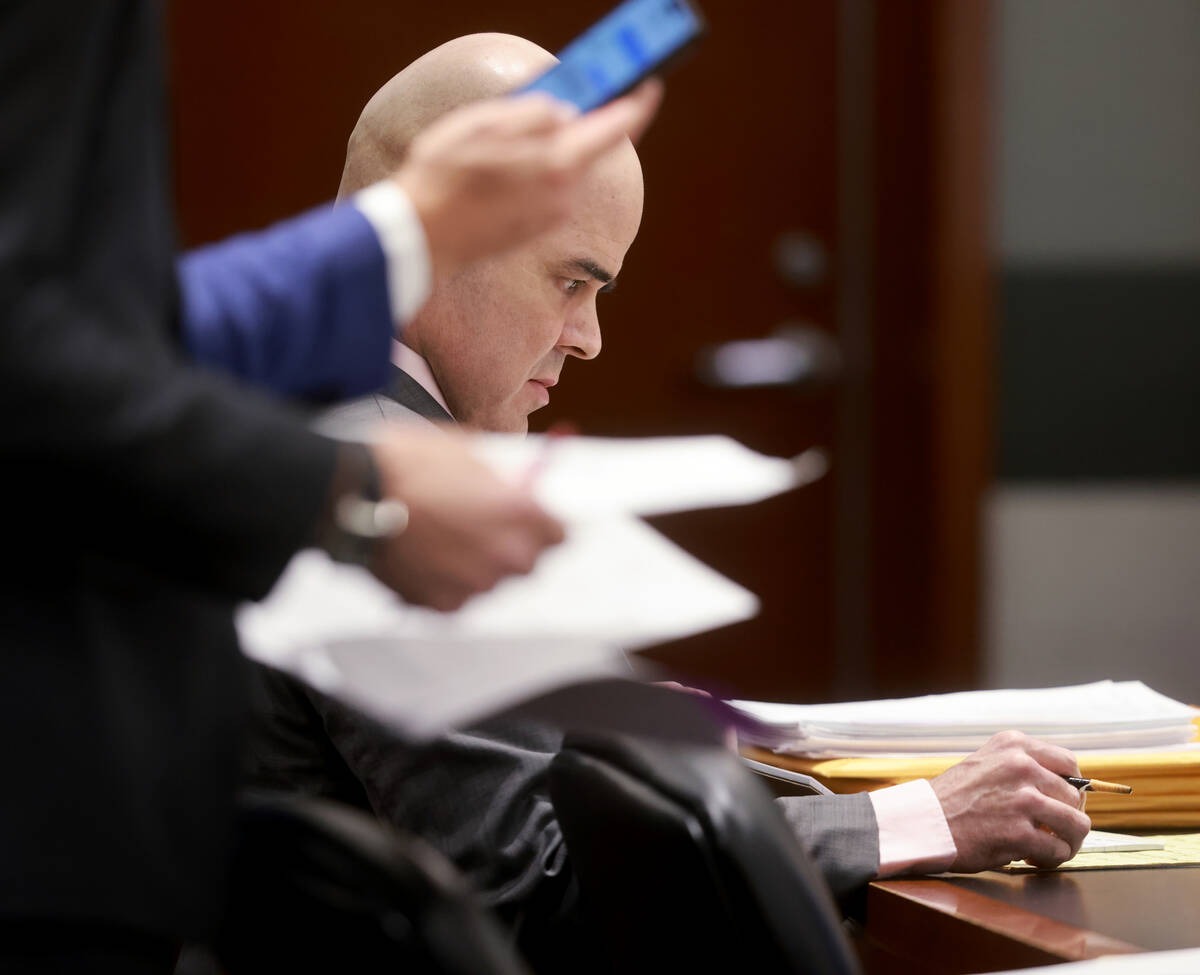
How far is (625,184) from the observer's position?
1.22m

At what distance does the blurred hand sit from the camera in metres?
0.54

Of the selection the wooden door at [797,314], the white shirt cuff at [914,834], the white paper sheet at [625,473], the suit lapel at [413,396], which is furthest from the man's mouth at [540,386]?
the wooden door at [797,314]

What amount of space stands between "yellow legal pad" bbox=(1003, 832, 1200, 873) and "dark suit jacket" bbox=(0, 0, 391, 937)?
0.62 metres

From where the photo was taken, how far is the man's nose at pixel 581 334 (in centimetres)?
126

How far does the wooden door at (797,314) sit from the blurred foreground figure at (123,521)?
207 cm

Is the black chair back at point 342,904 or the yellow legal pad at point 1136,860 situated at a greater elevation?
the black chair back at point 342,904

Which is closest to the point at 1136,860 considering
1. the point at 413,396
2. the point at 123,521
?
the point at 413,396

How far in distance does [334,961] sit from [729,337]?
7.27ft

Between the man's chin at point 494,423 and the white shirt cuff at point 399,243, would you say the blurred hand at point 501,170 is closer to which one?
the white shirt cuff at point 399,243

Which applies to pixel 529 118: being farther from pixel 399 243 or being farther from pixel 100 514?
pixel 100 514

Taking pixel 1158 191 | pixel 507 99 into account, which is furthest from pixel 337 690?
pixel 1158 191

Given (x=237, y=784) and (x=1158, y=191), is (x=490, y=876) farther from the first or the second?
(x=1158, y=191)

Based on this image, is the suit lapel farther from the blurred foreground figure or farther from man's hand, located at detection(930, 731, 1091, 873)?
the blurred foreground figure

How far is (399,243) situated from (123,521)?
144 mm
